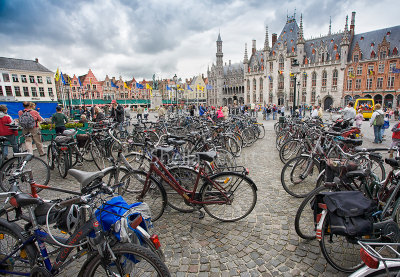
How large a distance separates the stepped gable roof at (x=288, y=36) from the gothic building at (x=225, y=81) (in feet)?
57.6

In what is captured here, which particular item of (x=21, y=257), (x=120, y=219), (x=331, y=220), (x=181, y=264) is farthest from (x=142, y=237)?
(x=331, y=220)

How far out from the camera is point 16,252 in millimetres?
1994

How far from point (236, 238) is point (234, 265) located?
528 mm

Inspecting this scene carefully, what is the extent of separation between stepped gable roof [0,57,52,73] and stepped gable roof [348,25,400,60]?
209 feet

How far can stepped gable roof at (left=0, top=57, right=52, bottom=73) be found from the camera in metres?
38.0

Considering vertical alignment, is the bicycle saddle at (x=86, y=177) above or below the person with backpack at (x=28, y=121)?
below

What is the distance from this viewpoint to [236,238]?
3094 mm

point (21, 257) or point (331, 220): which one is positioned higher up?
point (331, 220)

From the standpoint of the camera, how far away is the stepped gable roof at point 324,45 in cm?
4375

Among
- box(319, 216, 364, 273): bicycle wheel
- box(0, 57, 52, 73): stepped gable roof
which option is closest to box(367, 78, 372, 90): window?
box(319, 216, 364, 273): bicycle wheel

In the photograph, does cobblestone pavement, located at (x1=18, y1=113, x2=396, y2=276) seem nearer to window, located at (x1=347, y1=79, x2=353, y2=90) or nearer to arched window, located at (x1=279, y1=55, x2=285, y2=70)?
window, located at (x1=347, y1=79, x2=353, y2=90)

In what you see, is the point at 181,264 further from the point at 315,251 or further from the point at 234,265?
the point at 315,251

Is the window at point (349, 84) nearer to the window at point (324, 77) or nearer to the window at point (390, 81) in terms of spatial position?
the window at point (324, 77)

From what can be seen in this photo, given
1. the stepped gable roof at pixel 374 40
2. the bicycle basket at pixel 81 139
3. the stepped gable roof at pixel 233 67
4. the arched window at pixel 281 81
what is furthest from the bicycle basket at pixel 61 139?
the stepped gable roof at pixel 233 67
